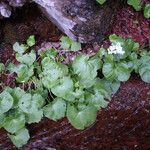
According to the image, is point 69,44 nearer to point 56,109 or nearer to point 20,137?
point 56,109

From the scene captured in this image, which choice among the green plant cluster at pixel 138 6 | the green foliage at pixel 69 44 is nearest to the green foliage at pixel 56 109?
the green foliage at pixel 69 44

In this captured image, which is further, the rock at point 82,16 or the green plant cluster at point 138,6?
the green plant cluster at point 138,6

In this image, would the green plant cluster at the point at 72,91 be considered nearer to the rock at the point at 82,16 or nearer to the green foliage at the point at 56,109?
the green foliage at the point at 56,109

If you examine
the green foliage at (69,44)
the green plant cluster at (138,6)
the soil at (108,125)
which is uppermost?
the green plant cluster at (138,6)

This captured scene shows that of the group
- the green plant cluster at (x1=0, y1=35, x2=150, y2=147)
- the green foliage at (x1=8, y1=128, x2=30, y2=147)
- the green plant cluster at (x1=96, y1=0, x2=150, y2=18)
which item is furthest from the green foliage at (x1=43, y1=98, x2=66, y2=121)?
the green plant cluster at (x1=96, y1=0, x2=150, y2=18)

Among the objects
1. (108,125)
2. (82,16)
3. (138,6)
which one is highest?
(82,16)

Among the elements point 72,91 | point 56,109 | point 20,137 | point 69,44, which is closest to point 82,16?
point 69,44
